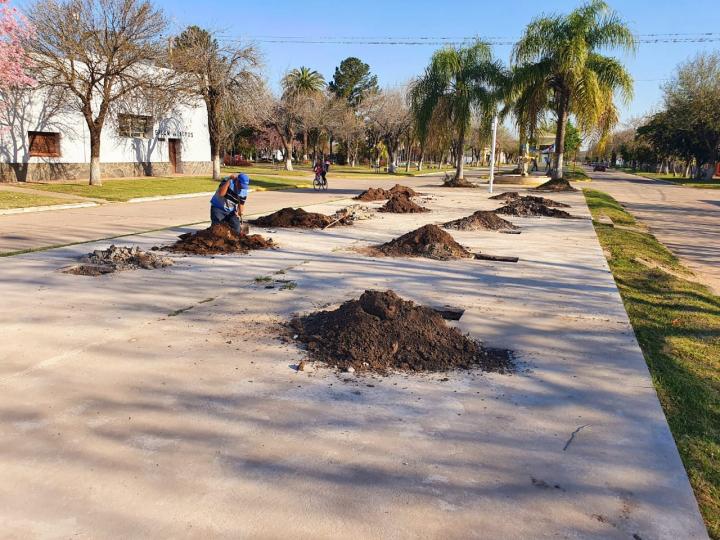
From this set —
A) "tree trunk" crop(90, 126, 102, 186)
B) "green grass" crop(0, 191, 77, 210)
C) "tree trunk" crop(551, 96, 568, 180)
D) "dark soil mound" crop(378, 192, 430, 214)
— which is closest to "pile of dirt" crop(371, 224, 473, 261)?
"dark soil mound" crop(378, 192, 430, 214)

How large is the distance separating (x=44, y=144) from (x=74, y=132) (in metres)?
1.74

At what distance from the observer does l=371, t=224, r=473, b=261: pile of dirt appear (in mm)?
10086

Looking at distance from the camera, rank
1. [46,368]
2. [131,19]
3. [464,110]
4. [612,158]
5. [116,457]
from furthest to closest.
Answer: [612,158], [464,110], [131,19], [46,368], [116,457]

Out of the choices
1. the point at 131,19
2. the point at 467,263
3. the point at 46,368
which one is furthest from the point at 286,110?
Result: the point at 46,368

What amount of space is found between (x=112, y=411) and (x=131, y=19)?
2348cm

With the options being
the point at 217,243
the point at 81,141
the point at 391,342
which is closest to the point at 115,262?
the point at 217,243

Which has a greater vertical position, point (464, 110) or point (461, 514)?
point (464, 110)

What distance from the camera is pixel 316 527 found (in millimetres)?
2670

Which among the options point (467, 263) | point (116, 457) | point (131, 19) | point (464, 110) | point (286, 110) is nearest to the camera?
point (116, 457)

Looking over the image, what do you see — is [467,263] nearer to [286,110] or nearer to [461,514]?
[461,514]

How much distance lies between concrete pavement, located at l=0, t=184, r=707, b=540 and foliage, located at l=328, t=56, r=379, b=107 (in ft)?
256

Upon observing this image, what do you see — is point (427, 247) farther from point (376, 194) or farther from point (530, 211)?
point (376, 194)

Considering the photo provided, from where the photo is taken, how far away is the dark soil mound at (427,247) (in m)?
10.1

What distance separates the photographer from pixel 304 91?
62.4 metres
